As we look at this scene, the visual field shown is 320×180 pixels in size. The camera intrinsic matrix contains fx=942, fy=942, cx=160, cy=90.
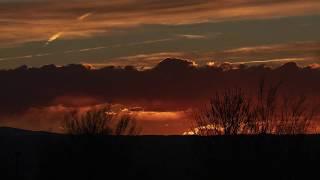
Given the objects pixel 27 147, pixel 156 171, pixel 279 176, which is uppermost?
pixel 279 176

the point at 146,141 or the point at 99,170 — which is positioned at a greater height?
the point at 99,170

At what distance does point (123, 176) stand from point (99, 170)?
2.72 metres

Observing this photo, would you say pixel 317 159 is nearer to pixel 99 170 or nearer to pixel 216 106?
pixel 216 106

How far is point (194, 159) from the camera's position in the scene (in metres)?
73.2

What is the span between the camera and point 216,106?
4378 cm

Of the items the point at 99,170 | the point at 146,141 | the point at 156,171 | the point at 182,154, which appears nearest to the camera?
the point at 99,170

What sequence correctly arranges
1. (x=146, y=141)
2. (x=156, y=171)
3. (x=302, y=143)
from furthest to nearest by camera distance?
(x=146, y=141) < (x=156, y=171) < (x=302, y=143)

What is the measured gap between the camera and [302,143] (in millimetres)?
40156

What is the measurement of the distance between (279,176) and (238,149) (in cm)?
234

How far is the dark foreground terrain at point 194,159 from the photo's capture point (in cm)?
4009

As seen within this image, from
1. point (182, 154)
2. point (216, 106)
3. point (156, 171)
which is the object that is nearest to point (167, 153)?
point (182, 154)

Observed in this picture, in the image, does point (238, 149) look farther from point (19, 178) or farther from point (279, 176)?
point (19, 178)

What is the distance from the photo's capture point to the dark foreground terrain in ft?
132

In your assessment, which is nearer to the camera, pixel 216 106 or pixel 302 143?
pixel 302 143
